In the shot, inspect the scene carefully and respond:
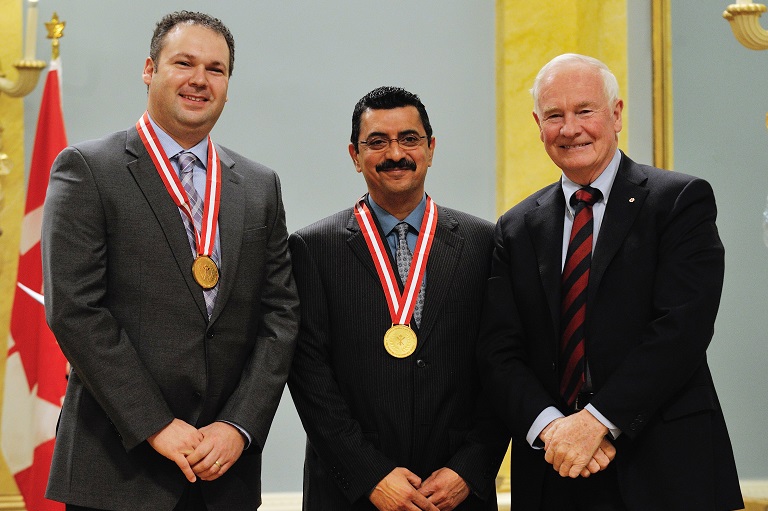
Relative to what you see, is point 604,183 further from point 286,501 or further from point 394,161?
point 286,501

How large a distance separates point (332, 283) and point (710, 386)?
3.96ft

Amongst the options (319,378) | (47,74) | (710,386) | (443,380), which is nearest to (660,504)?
(710,386)

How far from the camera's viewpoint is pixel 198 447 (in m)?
2.61

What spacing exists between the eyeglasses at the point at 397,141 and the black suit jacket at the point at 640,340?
524 millimetres

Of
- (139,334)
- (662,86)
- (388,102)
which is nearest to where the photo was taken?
(139,334)

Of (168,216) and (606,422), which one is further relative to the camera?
(168,216)

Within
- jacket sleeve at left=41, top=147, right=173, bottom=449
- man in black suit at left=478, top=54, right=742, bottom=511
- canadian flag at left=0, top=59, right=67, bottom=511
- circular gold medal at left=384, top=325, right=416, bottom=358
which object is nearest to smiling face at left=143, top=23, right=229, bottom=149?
jacket sleeve at left=41, top=147, right=173, bottom=449

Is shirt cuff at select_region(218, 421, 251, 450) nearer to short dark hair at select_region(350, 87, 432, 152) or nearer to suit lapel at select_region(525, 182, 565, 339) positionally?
suit lapel at select_region(525, 182, 565, 339)

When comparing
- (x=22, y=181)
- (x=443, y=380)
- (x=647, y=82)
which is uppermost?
(x=647, y=82)

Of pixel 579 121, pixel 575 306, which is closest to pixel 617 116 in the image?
pixel 579 121

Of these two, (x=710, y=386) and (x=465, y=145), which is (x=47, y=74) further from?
(x=710, y=386)

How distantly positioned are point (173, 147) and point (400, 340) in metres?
0.92

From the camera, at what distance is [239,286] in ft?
9.27

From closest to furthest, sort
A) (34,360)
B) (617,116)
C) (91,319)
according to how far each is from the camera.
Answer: (91,319) → (617,116) → (34,360)
